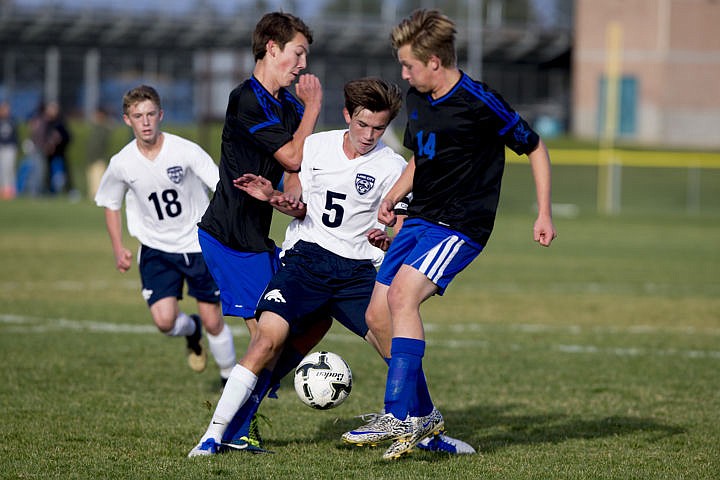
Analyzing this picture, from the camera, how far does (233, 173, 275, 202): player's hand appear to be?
211 inches

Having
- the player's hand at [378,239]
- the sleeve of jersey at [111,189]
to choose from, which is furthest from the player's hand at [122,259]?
the player's hand at [378,239]

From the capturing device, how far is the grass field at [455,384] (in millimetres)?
5246

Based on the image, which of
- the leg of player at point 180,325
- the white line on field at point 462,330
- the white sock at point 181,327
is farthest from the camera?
the white line on field at point 462,330

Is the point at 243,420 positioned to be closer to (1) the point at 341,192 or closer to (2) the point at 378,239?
(2) the point at 378,239

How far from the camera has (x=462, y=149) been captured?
17.3 feet

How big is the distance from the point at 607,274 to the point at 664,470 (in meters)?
9.60

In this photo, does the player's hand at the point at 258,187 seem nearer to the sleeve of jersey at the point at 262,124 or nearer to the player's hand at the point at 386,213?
the sleeve of jersey at the point at 262,124

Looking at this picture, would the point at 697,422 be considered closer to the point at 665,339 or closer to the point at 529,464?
the point at 529,464

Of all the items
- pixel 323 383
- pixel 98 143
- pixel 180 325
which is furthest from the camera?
pixel 98 143

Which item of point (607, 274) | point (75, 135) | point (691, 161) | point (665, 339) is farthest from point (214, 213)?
point (75, 135)

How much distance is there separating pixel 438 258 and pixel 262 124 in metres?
1.11

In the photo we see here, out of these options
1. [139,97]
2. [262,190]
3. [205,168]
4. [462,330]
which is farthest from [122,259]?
[462,330]

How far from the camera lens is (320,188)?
562 cm

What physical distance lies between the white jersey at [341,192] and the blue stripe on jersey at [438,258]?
1.64 feet
